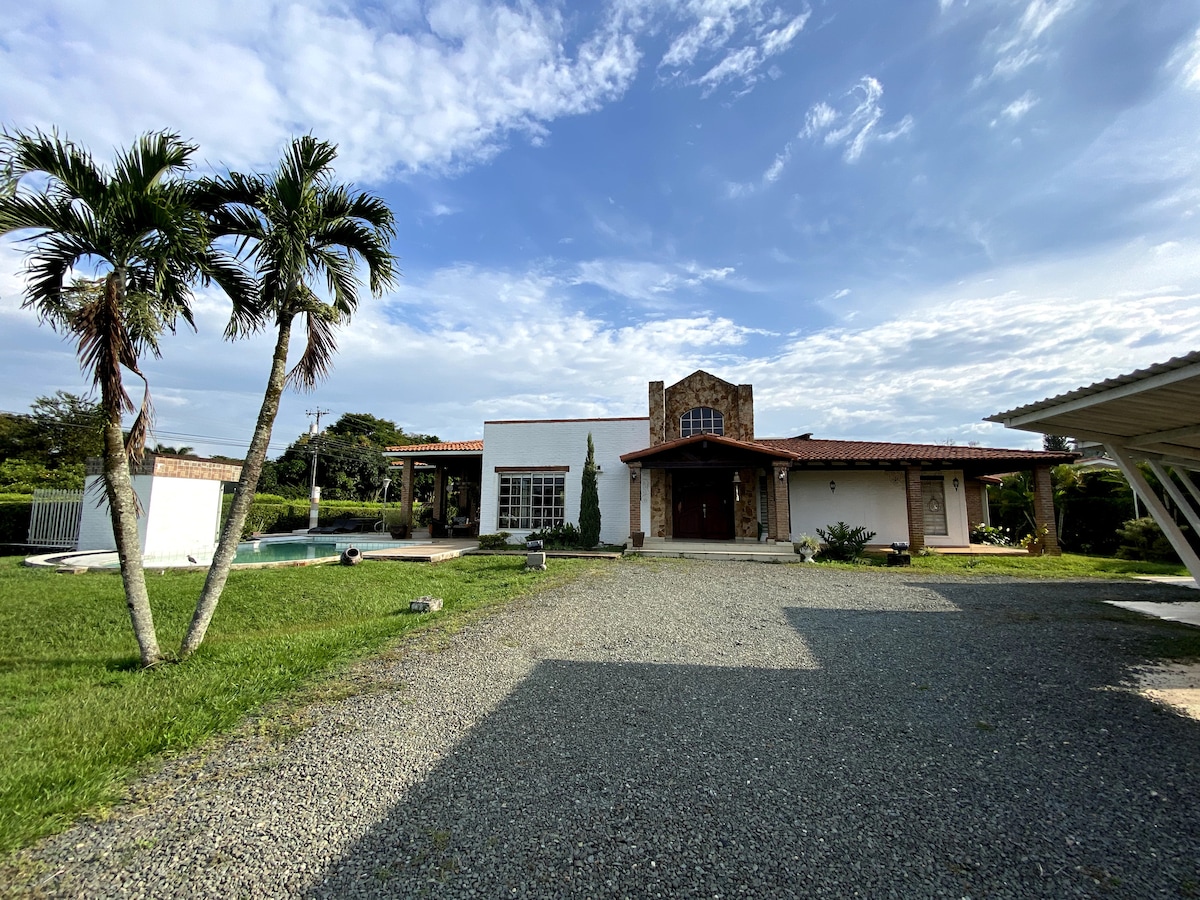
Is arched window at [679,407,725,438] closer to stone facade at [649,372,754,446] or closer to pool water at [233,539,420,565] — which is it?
stone facade at [649,372,754,446]

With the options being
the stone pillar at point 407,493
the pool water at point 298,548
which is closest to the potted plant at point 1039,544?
the pool water at point 298,548

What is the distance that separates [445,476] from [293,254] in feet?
59.0

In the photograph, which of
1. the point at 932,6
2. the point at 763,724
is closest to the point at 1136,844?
the point at 763,724

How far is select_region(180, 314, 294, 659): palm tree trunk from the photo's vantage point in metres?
5.55

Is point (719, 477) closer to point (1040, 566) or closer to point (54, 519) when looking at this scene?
point (1040, 566)

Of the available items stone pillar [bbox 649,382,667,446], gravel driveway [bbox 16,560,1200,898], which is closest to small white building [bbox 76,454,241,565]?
gravel driveway [bbox 16,560,1200,898]

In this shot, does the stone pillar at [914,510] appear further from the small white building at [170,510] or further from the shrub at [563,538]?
the small white building at [170,510]

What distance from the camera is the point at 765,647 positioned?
6117 millimetres

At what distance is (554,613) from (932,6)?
1032 centimetres

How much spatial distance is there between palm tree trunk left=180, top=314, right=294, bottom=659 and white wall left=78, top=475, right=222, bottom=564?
10514 mm

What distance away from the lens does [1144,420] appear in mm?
5945

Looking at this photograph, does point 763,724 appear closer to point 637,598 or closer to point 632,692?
point 632,692

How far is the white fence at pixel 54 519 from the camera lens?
50.6ft

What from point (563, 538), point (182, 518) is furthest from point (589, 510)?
point (182, 518)
